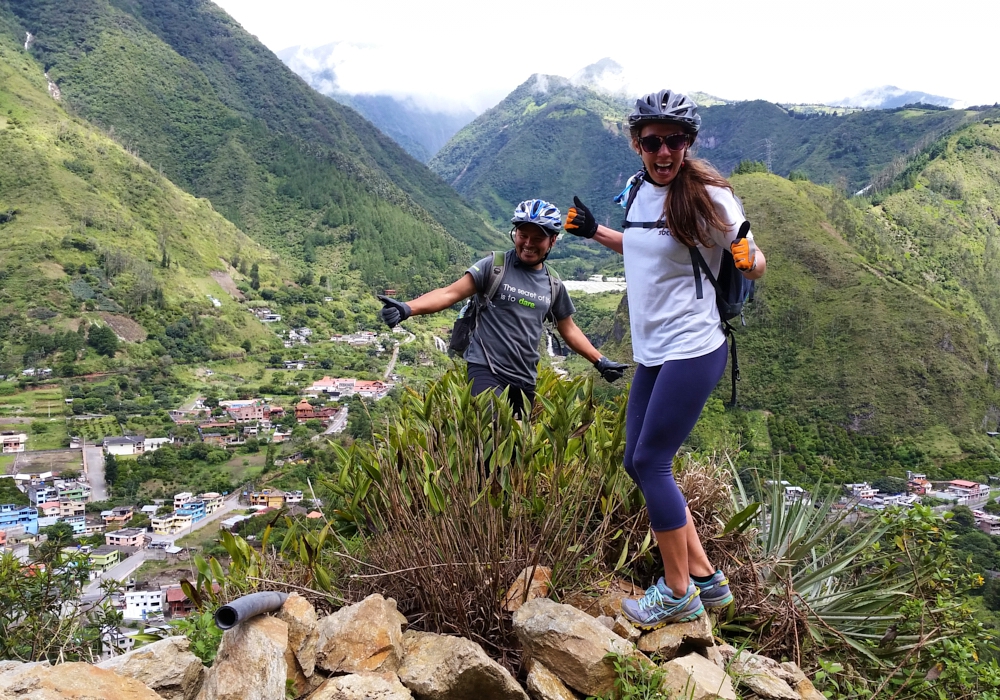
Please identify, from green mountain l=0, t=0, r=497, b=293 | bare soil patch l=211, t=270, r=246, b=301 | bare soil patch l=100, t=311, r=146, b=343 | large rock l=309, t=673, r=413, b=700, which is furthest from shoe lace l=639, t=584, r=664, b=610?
green mountain l=0, t=0, r=497, b=293

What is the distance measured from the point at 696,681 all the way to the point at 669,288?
3.89ft

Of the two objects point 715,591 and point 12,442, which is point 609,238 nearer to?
point 715,591

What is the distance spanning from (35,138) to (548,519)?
7889 cm

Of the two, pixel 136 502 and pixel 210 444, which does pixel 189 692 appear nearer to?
pixel 136 502

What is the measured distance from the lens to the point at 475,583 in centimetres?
231

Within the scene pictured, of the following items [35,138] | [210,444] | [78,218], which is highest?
[35,138]

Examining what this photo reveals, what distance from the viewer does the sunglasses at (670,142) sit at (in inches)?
90.6

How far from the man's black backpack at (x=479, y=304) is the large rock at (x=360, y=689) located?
176cm

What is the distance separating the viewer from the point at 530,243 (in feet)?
11.1

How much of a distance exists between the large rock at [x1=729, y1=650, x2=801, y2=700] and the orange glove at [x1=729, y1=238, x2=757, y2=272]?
1156 mm

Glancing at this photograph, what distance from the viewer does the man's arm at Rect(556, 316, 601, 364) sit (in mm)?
3463

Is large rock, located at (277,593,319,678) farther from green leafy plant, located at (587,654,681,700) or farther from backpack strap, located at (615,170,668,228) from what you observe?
backpack strap, located at (615,170,668,228)

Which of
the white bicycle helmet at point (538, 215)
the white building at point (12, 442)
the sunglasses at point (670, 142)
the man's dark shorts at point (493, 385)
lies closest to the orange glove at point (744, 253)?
the sunglasses at point (670, 142)

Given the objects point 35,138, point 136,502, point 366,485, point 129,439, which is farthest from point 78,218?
point 366,485
